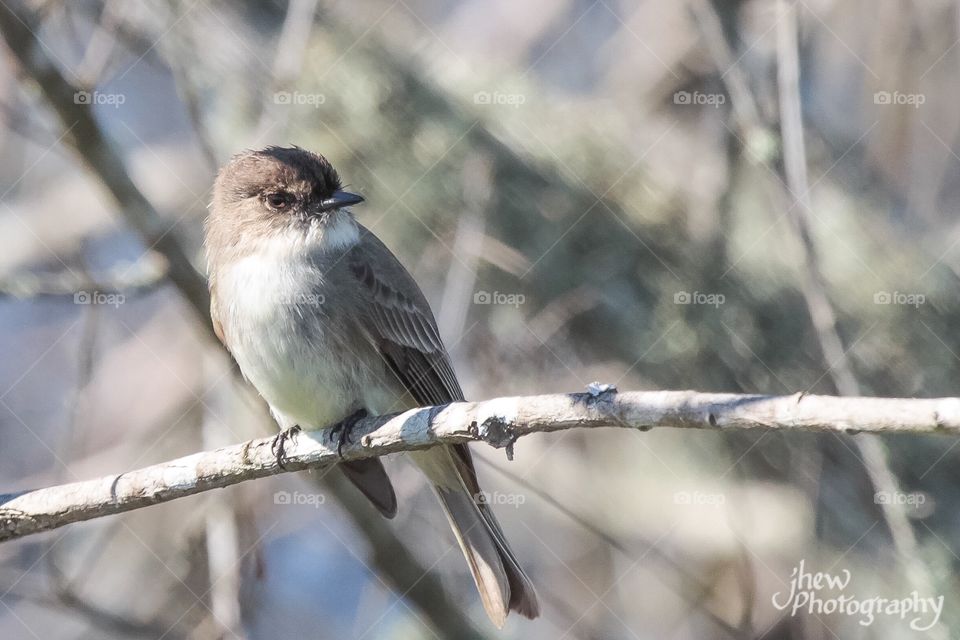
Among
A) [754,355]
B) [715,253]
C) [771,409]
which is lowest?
[754,355]

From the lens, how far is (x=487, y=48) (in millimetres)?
6371

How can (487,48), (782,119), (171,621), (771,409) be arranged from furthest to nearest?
(487,48) < (171,621) < (782,119) < (771,409)

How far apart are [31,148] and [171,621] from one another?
2714 millimetres

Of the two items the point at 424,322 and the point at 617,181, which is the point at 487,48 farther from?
the point at 424,322

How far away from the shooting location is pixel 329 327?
14.7 ft

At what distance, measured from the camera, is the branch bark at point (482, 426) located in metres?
2.53

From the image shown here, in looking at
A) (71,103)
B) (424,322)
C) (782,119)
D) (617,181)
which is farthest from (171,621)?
(782,119)
